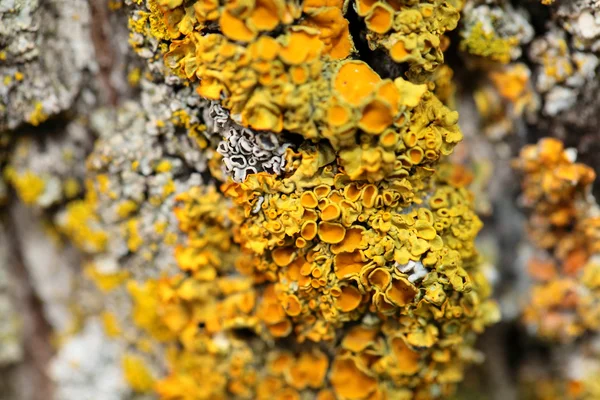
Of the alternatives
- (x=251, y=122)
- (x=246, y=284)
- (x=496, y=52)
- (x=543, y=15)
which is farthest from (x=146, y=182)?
(x=543, y=15)

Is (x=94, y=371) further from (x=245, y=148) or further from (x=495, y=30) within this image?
(x=495, y=30)

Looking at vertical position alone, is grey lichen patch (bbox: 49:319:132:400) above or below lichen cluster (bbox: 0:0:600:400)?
below

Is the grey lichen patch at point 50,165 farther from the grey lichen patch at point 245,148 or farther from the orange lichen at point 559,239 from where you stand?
the orange lichen at point 559,239

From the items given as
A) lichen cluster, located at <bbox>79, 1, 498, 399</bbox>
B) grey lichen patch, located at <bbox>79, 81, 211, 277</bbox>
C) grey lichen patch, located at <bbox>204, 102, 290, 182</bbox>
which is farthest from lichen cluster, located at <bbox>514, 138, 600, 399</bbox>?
grey lichen patch, located at <bbox>79, 81, 211, 277</bbox>

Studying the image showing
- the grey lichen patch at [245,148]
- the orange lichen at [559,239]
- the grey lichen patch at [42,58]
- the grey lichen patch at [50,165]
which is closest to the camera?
the grey lichen patch at [245,148]

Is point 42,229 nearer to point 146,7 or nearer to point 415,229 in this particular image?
point 146,7

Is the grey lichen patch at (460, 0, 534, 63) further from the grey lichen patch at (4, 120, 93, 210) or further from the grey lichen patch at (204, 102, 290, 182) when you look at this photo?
the grey lichen patch at (4, 120, 93, 210)

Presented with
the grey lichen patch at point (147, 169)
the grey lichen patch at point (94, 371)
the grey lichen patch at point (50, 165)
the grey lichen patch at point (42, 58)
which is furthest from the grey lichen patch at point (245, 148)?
the grey lichen patch at point (94, 371)

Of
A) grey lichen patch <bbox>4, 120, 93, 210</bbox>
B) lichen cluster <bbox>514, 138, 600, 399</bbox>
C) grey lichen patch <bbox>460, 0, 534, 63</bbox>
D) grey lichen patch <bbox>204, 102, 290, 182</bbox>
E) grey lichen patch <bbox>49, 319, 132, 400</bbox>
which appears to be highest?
grey lichen patch <bbox>460, 0, 534, 63</bbox>

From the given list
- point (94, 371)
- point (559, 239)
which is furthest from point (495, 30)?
point (94, 371)
